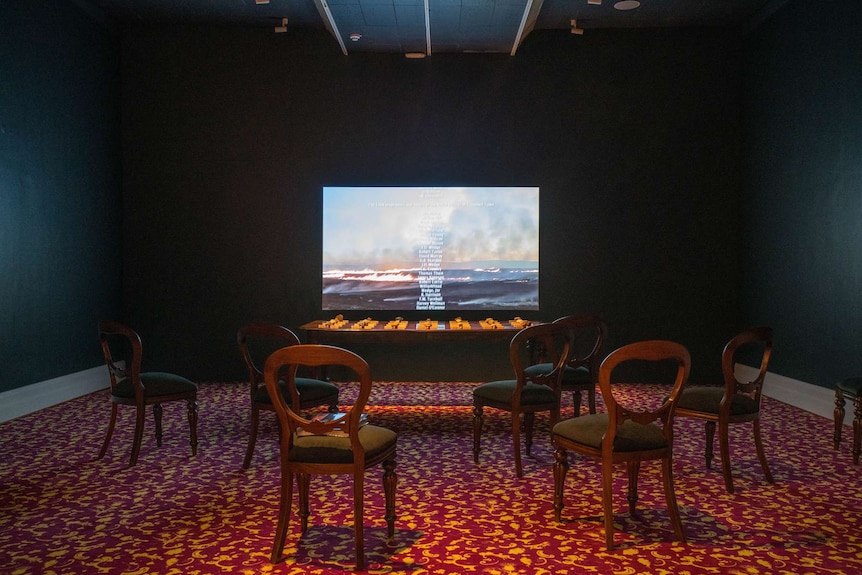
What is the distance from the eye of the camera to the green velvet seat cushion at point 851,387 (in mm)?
4500

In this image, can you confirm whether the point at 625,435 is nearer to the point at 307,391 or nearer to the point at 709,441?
the point at 709,441

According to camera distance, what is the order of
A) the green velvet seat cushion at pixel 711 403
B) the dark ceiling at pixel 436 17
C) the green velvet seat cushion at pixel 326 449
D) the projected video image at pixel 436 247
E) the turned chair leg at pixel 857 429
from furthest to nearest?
the projected video image at pixel 436 247
the dark ceiling at pixel 436 17
the turned chair leg at pixel 857 429
the green velvet seat cushion at pixel 711 403
the green velvet seat cushion at pixel 326 449

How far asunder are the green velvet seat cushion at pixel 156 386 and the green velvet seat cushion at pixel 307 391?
23.3 inches

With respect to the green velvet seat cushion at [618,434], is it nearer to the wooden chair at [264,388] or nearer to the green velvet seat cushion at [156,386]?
the wooden chair at [264,388]

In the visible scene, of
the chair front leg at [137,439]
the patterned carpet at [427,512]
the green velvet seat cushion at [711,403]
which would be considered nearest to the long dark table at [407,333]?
the patterned carpet at [427,512]

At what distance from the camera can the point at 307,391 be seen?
4.49 metres

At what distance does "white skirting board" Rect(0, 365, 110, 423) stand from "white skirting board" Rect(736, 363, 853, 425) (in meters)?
Answer: 6.84

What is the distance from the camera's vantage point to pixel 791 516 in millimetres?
3504

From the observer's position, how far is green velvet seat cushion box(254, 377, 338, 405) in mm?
4363

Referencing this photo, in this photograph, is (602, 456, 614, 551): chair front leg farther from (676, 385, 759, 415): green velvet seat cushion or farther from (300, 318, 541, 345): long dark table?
(300, 318, 541, 345): long dark table

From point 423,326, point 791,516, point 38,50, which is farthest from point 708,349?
point 38,50

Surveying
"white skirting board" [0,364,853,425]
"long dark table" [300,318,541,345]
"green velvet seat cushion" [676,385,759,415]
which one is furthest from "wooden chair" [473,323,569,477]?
"white skirting board" [0,364,853,425]

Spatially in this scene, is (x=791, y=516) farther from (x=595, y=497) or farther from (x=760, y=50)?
(x=760, y=50)

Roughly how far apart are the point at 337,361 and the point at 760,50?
660 centimetres
